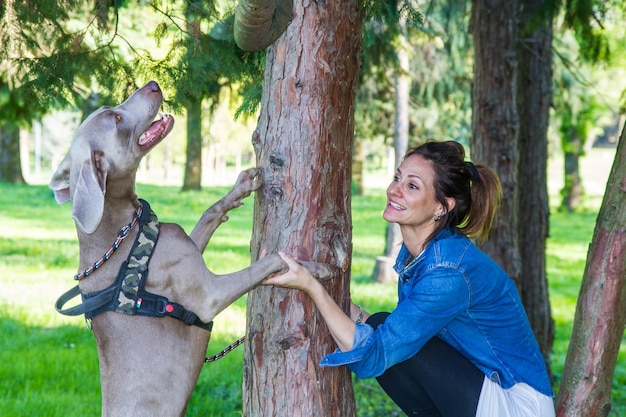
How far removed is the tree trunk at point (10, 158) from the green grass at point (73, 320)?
7387 mm

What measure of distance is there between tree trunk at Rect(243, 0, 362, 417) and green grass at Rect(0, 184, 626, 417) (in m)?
1.99

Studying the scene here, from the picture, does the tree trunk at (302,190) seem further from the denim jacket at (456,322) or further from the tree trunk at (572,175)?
the tree trunk at (572,175)

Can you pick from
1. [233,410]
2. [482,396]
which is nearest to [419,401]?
[482,396]

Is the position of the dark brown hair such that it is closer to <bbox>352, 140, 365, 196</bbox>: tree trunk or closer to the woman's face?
the woman's face

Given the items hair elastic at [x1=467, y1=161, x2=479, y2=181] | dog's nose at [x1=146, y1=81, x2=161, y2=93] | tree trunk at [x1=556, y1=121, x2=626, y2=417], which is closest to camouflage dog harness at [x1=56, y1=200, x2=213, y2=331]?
dog's nose at [x1=146, y1=81, x2=161, y2=93]

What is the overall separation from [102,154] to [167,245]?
0.49 m

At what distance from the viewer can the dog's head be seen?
9.27 ft

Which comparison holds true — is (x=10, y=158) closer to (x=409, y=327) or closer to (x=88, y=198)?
(x=88, y=198)

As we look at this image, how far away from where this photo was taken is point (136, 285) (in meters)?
2.89

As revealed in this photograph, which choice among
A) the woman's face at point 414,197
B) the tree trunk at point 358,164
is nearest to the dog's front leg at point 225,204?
the woman's face at point 414,197

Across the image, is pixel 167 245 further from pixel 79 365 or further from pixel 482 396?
pixel 79 365

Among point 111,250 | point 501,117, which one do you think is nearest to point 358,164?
point 501,117

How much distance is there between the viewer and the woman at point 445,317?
117 inches

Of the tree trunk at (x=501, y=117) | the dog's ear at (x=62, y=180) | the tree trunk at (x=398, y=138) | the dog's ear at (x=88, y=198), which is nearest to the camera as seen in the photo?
the dog's ear at (x=88, y=198)
